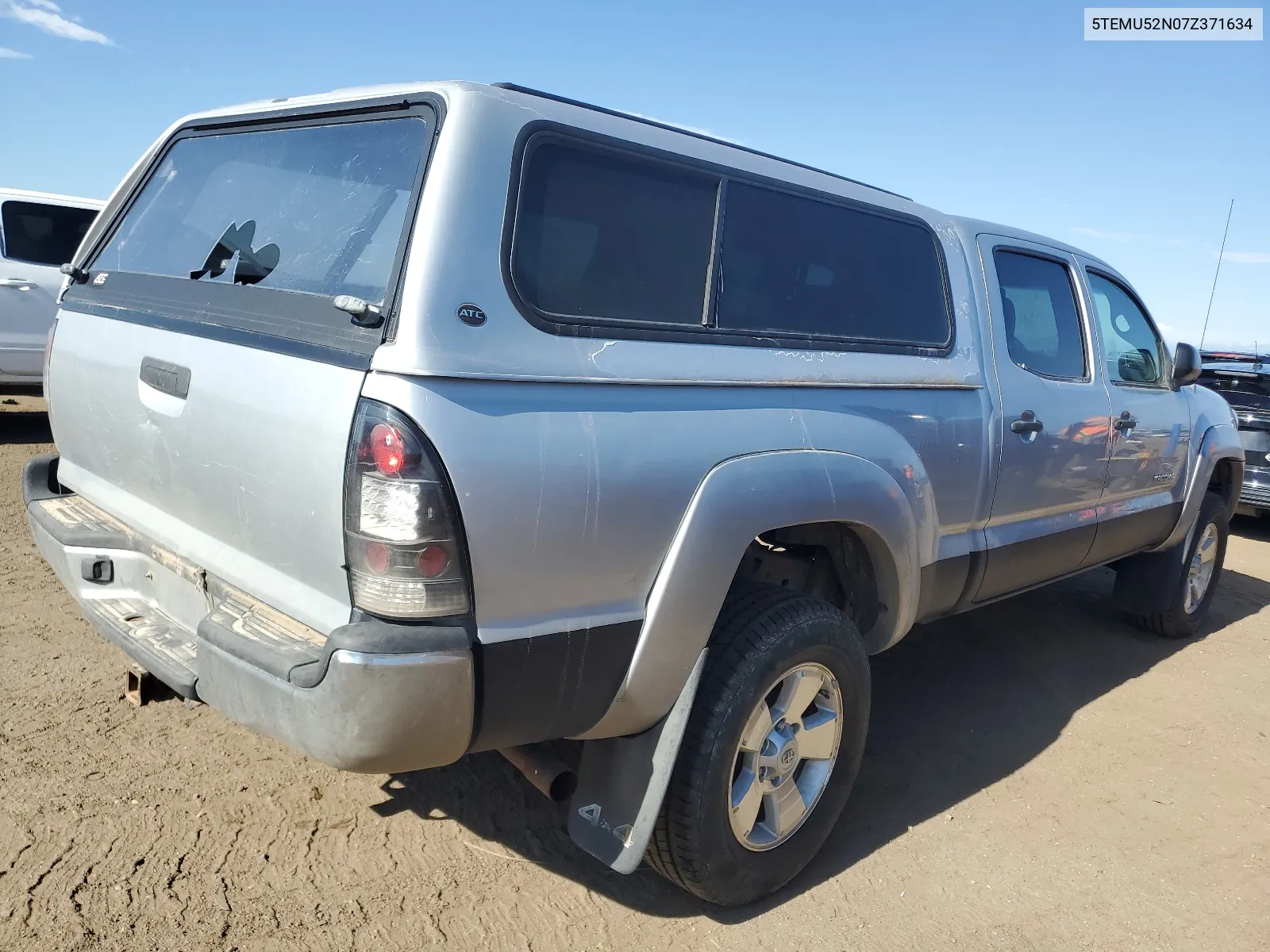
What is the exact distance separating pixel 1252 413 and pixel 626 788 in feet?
27.0

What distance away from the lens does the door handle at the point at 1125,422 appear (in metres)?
4.22

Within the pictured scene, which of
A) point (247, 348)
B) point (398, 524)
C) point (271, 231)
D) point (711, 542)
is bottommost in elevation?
point (711, 542)

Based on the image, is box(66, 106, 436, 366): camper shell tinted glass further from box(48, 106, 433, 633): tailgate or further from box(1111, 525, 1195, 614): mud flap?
box(1111, 525, 1195, 614): mud flap

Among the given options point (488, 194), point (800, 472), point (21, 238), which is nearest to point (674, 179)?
point (488, 194)

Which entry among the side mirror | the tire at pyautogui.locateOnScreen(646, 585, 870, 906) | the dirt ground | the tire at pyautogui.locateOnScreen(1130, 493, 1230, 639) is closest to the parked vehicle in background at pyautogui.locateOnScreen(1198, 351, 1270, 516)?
the tire at pyautogui.locateOnScreen(1130, 493, 1230, 639)

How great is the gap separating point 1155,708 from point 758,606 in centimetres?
291

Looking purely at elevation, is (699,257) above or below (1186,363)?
above

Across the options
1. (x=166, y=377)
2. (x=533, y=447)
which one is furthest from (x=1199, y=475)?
(x=166, y=377)

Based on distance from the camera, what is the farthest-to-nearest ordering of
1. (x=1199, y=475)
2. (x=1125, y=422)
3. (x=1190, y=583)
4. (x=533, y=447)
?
1. (x=1190, y=583)
2. (x=1199, y=475)
3. (x=1125, y=422)
4. (x=533, y=447)

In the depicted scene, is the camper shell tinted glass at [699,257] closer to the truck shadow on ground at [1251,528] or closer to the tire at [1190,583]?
the tire at [1190,583]

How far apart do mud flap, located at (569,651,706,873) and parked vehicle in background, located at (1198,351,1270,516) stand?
7.66m

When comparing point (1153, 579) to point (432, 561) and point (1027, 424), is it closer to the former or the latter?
point (1027, 424)

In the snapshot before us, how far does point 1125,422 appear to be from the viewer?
14.0 ft

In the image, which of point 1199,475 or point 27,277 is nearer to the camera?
point 1199,475
